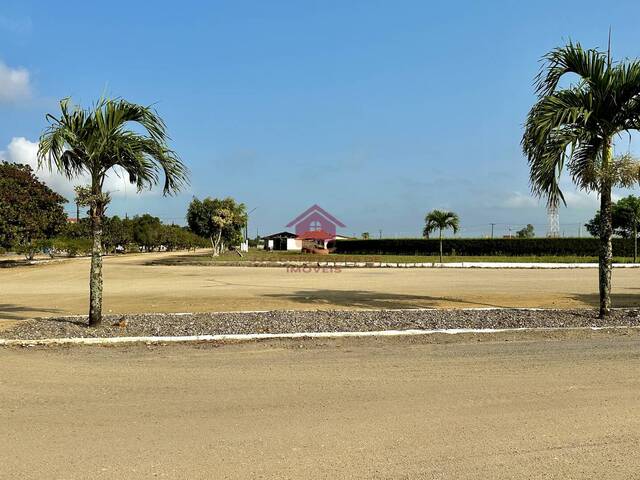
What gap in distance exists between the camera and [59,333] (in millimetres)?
9102

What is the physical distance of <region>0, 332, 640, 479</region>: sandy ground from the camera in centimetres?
374

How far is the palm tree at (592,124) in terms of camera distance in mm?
11188

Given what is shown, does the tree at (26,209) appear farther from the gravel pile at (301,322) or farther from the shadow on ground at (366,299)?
the gravel pile at (301,322)

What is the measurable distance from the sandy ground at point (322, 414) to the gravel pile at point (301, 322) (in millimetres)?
1669

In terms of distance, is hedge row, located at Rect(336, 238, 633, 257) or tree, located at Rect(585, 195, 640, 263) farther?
hedge row, located at Rect(336, 238, 633, 257)

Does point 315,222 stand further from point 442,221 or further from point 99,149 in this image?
point 99,149

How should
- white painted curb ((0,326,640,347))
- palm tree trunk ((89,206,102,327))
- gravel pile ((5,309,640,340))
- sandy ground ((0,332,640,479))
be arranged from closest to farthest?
sandy ground ((0,332,640,479)) → white painted curb ((0,326,640,347)) → gravel pile ((5,309,640,340)) → palm tree trunk ((89,206,102,327))

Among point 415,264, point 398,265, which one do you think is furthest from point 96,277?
point 415,264

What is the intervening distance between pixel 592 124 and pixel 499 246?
46.4 meters

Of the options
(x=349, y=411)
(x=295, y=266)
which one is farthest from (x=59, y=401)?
(x=295, y=266)

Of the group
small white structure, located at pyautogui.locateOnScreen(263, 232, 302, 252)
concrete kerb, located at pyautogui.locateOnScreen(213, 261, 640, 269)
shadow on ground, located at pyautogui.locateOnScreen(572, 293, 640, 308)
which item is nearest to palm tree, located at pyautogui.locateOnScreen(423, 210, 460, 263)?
concrete kerb, located at pyautogui.locateOnScreen(213, 261, 640, 269)

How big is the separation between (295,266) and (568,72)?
1086 inches

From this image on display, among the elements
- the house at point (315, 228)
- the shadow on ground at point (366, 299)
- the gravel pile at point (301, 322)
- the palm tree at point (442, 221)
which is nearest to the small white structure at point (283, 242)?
the house at point (315, 228)

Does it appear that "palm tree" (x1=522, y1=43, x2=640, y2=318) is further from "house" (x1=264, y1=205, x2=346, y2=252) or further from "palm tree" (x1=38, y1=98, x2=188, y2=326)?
"house" (x1=264, y1=205, x2=346, y2=252)
